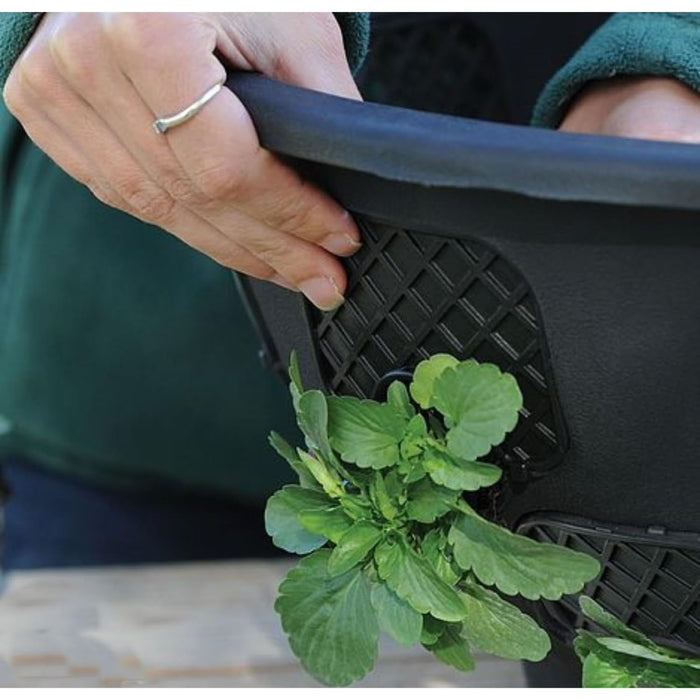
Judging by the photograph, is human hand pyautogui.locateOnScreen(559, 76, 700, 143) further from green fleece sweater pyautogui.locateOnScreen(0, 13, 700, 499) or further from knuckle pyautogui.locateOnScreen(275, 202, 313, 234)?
green fleece sweater pyautogui.locateOnScreen(0, 13, 700, 499)

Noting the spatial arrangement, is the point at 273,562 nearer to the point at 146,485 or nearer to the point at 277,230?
the point at 146,485

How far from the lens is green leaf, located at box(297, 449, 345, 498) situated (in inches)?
22.3

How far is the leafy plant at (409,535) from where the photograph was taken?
1.77ft

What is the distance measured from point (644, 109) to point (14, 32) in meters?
0.35

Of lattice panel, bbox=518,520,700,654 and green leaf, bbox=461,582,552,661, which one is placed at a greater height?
lattice panel, bbox=518,520,700,654

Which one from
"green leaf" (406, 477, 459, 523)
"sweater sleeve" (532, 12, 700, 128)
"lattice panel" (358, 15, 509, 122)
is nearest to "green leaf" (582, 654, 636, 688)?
"green leaf" (406, 477, 459, 523)

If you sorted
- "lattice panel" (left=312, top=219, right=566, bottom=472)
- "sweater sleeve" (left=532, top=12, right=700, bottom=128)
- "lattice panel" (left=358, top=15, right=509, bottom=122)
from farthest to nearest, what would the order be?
"lattice panel" (left=358, top=15, right=509, bottom=122) < "sweater sleeve" (left=532, top=12, right=700, bottom=128) < "lattice panel" (left=312, top=219, right=566, bottom=472)

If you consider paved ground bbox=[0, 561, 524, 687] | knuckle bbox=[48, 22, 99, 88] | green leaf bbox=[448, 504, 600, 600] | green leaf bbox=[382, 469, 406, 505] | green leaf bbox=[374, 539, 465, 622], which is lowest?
paved ground bbox=[0, 561, 524, 687]

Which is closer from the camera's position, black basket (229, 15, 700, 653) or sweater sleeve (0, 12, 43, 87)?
black basket (229, 15, 700, 653)

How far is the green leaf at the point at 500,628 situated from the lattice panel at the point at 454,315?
0.20 feet

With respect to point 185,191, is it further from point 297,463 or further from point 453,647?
point 453,647

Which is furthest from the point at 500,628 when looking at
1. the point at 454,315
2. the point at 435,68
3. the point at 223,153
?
the point at 435,68

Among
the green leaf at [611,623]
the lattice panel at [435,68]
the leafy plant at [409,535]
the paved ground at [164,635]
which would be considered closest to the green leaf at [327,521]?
the leafy plant at [409,535]

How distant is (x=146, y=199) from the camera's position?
0.61m
